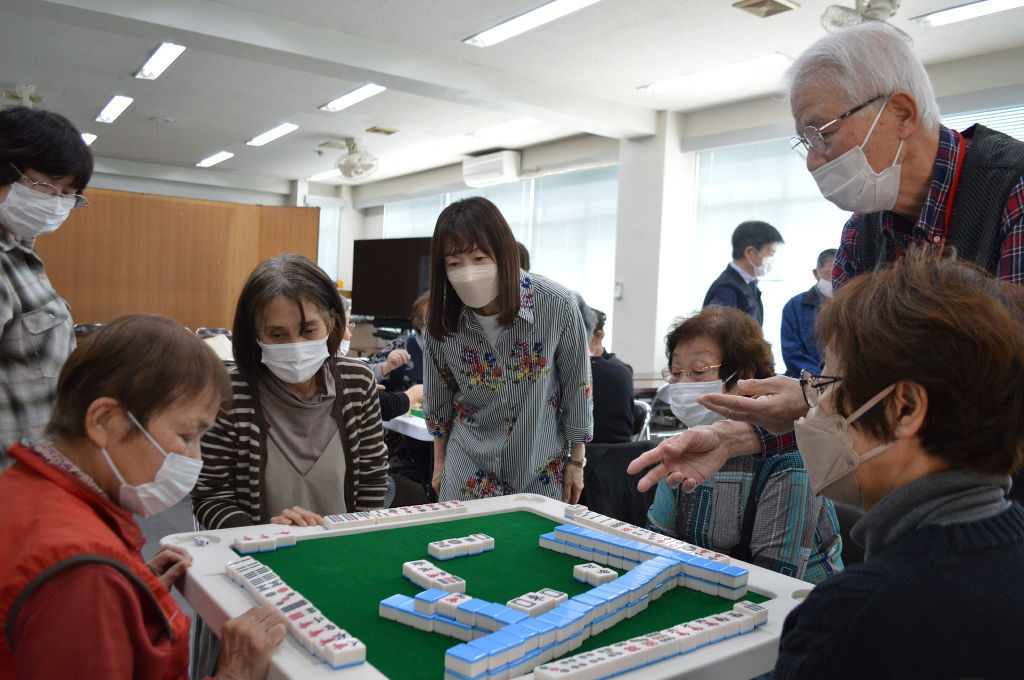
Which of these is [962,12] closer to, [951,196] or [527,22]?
[527,22]

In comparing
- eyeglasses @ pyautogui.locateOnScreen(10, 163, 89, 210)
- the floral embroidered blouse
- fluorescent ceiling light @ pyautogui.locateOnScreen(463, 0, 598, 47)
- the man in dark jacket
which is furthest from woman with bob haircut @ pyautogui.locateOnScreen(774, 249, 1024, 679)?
fluorescent ceiling light @ pyautogui.locateOnScreen(463, 0, 598, 47)

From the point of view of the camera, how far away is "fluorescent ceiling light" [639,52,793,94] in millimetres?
5887

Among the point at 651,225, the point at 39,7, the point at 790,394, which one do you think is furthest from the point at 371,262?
the point at 790,394

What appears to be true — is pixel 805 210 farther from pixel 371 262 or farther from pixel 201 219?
pixel 201 219

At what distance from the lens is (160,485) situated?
49.8 inches

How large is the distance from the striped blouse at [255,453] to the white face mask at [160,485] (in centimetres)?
51

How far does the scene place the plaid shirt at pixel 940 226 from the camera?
1385mm

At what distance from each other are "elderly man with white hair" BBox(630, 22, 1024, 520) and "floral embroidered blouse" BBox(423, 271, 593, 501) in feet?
2.47

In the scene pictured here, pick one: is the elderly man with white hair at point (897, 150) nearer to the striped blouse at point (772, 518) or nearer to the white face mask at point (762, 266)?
the striped blouse at point (772, 518)

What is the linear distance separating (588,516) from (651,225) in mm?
6008

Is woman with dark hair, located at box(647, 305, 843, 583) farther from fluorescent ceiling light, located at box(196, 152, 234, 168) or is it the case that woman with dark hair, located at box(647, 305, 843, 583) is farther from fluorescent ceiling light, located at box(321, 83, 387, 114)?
fluorescent ceiling light, located at box(196, 152, 234, 168)

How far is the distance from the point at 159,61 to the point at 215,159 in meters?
4.95

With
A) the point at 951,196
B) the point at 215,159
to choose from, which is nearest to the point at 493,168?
the point at 215,159

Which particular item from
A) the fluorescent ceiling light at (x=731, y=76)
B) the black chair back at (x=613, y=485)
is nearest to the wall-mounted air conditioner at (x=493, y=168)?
the fluorescent ceiling light at (x=731, y=76)
